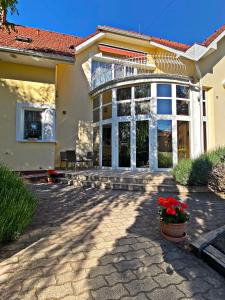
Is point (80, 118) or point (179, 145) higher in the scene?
point (80, 118)

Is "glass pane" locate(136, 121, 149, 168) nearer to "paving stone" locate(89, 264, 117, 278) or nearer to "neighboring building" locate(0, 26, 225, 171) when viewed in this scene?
"neighboring building" locate(0, 26, 225, 171)

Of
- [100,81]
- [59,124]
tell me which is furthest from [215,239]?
[100,81]

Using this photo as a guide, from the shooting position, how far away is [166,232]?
13.6 feet

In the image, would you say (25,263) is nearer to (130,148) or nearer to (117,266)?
(117,266)

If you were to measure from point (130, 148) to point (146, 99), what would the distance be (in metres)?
2.54

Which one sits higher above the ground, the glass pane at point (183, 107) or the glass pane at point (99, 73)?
the glass pane at point (99, 73)

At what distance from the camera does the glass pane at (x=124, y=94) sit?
477 inches

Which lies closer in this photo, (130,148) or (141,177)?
(141,177)

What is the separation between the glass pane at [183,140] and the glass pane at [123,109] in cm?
256

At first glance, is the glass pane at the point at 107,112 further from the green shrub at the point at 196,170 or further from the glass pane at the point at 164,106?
the green shrub at the point at 196,170

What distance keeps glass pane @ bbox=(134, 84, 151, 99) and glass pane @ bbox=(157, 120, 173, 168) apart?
154 centimetres

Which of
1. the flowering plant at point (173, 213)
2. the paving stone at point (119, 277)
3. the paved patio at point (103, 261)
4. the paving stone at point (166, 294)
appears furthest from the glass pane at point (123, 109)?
the paving stone at point (166, 294)

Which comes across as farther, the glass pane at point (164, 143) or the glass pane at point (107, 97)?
the glass pane at point (107, 97)

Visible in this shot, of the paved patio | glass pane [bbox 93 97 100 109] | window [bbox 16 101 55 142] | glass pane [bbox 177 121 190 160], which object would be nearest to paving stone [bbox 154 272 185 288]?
the paved patio
